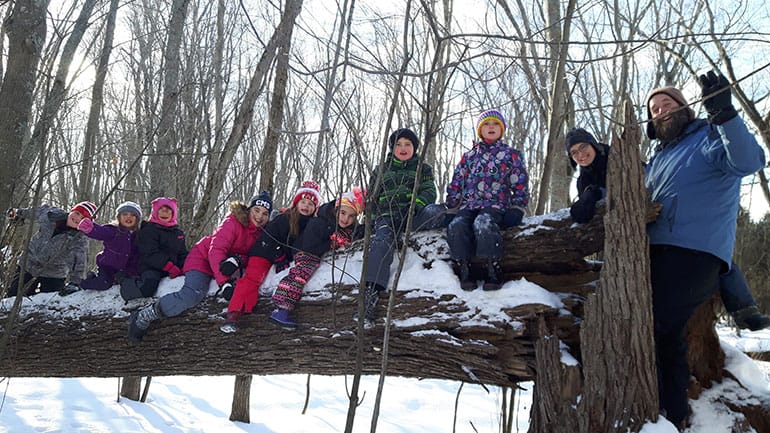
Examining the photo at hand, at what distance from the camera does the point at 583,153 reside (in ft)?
10.8

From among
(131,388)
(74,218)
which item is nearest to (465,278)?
(74,218)

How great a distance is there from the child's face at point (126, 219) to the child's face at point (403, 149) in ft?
8.72

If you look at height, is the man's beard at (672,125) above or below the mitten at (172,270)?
above

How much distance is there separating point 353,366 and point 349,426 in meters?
1.12

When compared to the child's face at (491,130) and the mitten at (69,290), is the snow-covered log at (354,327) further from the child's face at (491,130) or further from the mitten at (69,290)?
the child's face at (491,130)

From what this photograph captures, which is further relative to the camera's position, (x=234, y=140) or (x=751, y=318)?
(x=234, y=140)

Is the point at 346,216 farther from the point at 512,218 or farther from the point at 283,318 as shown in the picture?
the point at 512,218

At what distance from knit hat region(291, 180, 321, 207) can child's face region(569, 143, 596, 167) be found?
2.04 m

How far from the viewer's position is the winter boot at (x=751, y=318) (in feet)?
9.32

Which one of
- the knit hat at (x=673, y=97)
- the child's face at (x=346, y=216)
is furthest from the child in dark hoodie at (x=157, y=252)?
the knit hat at (x=673, y=97)

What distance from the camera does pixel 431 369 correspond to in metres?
3.30

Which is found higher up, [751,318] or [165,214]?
[165,214]

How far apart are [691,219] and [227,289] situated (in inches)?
125

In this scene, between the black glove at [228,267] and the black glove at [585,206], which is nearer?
the black glove at [585,206]
